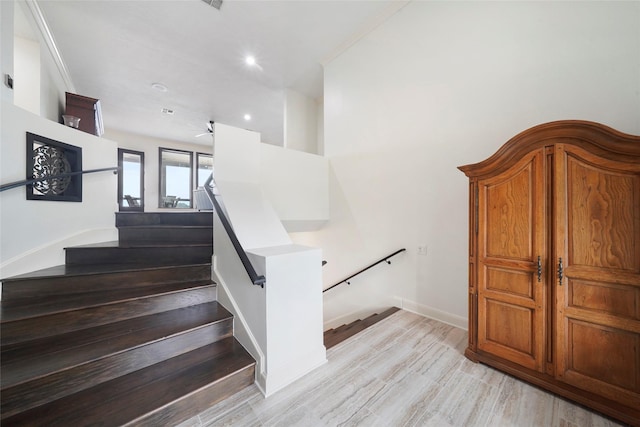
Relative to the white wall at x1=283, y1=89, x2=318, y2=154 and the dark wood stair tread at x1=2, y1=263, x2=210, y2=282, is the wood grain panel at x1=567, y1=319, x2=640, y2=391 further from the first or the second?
the white wall at x1=283, y1=89, x2=318, y2=154

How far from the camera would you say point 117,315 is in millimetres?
1945

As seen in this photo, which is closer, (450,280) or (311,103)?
(450,280)

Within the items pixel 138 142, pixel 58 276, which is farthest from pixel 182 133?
pixel 58 276

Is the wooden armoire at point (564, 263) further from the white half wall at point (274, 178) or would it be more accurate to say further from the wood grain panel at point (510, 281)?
the white half wall at point (274, 178)

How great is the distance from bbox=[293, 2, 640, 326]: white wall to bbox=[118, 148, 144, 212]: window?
23.3 ft

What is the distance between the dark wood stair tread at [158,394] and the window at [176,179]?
7716 mm

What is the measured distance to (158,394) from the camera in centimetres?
148

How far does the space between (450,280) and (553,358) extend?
1.11m

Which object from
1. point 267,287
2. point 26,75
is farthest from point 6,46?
point 267,287

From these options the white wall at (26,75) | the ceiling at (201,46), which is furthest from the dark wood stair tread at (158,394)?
the ceiling at (201,46)

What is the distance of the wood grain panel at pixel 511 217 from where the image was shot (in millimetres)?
1808

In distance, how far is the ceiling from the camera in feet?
10.5

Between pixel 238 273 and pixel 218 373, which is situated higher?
pixel 238 273

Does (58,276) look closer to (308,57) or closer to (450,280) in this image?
(450,280)
